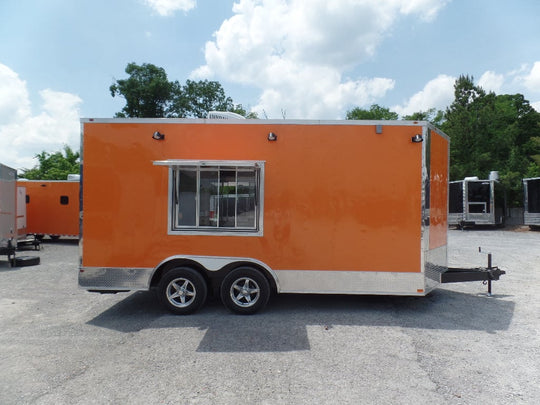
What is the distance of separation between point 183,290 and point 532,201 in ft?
65.3

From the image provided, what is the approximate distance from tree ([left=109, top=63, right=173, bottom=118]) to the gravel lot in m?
31.0

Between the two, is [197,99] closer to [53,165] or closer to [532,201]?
[53,165]

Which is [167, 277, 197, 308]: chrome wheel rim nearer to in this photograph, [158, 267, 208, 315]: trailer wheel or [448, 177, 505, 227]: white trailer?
[158, 267, 208, 315]: trailer wheel

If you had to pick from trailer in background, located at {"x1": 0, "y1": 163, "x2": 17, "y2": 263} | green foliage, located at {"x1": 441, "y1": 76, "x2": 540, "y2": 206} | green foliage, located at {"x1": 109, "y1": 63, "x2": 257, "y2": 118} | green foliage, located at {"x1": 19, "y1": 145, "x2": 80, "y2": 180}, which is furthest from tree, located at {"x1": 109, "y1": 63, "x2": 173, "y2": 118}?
green foliage, located at {"x1": 441, "y1": 76, "x2": 540, "y2": 206}

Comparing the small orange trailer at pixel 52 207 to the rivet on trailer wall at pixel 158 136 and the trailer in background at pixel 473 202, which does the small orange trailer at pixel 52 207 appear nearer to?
the rivet on trailer wall at pixel 158 136

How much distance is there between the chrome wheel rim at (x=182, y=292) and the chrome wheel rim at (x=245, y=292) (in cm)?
64

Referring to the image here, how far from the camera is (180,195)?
218 inches

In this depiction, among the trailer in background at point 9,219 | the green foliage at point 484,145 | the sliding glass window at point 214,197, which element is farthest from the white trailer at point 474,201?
the trailer in background at point 9,219

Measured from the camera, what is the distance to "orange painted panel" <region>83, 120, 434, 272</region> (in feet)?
17.6

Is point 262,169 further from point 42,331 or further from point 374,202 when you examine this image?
point 42,331

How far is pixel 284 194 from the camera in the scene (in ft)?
17.9

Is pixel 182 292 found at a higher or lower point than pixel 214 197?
lower

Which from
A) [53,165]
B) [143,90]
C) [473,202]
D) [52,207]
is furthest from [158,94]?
[473,202]

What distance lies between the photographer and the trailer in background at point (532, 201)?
17703 millimetres
